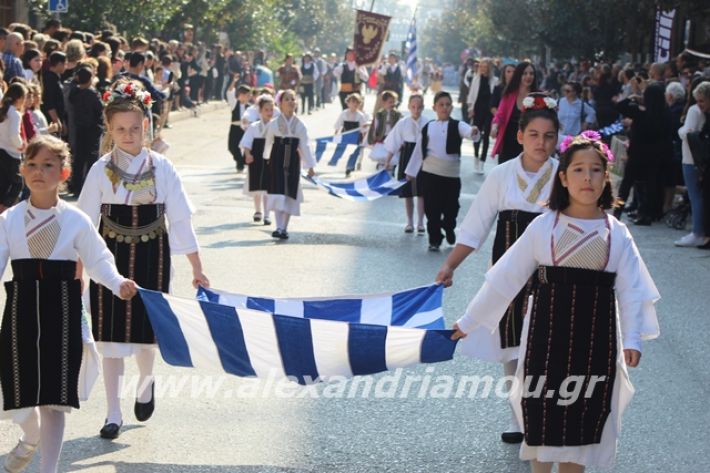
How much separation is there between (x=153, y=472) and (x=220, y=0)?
3671cm

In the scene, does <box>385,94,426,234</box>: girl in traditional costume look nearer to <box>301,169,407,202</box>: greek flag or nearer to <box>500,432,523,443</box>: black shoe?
<box>301,169,407,202</box>: greek flag

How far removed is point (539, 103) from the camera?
265 inches

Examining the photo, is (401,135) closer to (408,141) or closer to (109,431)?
(408,141)

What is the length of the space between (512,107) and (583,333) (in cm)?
629

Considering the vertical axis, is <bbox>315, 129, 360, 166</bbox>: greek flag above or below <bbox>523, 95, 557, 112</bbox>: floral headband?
below

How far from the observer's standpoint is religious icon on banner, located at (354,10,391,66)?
36125 mm

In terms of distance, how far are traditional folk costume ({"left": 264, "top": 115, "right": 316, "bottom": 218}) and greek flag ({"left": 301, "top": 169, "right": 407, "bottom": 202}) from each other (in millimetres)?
339

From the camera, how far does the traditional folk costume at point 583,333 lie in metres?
5.20

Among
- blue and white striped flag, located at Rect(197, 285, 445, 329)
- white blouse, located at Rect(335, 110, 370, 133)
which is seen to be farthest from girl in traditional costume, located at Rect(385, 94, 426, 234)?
blue and white striped flag, located at Rect(197, 285, 445, 329)

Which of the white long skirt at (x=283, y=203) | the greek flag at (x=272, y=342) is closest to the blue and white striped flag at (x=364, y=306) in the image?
the greek flag at (x=272, y=342)

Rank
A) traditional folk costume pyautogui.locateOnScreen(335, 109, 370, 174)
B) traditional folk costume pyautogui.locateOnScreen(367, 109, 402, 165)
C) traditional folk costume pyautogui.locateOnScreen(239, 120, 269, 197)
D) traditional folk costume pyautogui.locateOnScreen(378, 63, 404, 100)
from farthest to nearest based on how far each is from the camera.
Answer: traditional folk costume pyautogui.locateOnScreen(378, 63, 404, 100) → traditional folk costume pyautogui.locateOnScreen(335, 109, 370, 174) → traditional folk costume pyautogui.locateOnScreen(367, 109, 402, 165) → traditional folk costume pyautogui.locateOnScreen(239, 120, 269, 197)

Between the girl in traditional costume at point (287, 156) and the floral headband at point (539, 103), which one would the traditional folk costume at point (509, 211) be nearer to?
the floral headband at point (539, 103)

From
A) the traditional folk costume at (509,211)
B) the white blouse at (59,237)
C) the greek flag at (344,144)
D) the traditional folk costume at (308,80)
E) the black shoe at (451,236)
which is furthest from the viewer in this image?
the traditional folk costume at (308,80)

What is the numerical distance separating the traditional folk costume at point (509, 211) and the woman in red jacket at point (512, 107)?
3007 mm
